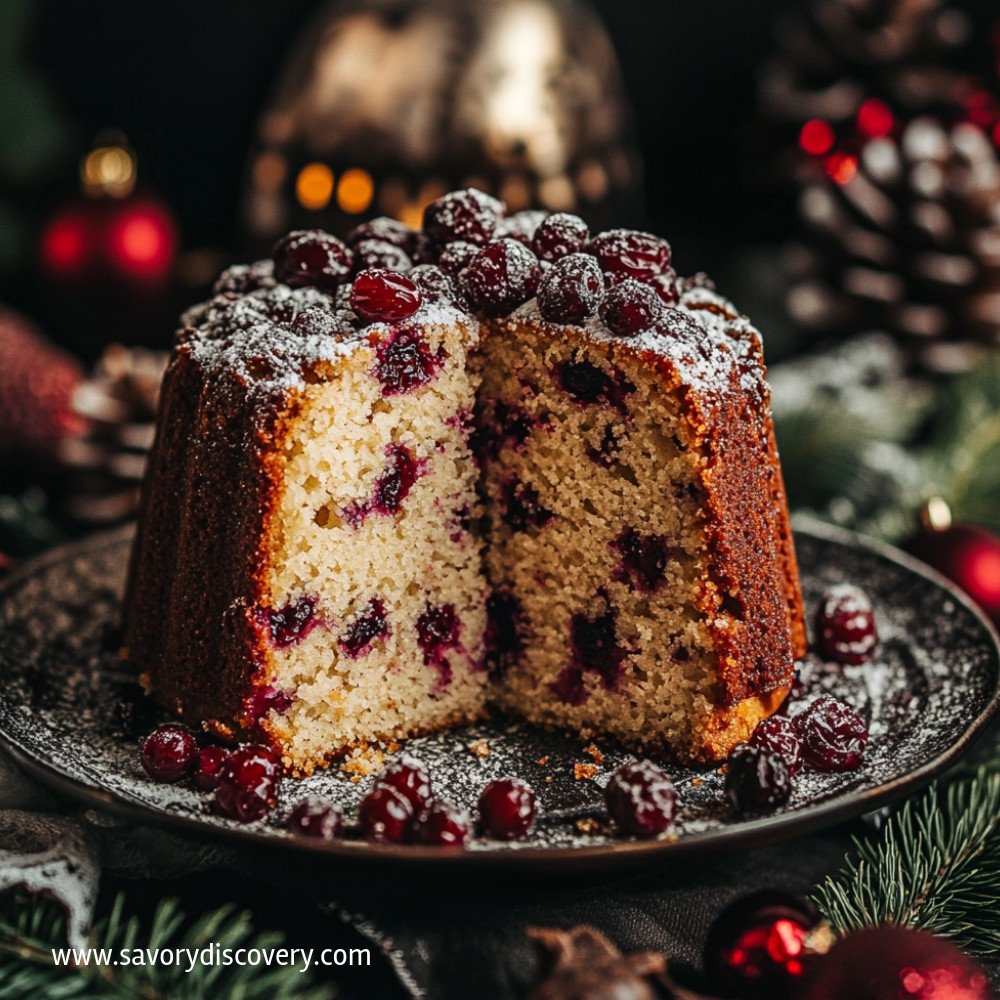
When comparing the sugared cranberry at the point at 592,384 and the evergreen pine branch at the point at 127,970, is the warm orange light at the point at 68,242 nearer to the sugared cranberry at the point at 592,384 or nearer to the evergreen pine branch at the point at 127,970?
the sugared cranberry at the point at 592,384

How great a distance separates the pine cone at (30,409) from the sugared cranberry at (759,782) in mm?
2529

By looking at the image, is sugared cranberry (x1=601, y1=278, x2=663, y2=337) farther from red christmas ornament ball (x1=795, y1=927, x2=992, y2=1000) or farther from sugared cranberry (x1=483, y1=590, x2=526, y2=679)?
red christmas ornament ball (x1=795, y1=927, x2=992, y2=1000)

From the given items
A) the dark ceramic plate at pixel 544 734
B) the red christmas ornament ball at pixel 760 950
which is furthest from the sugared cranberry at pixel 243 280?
the red christmas ornament ball at pixel 760 950

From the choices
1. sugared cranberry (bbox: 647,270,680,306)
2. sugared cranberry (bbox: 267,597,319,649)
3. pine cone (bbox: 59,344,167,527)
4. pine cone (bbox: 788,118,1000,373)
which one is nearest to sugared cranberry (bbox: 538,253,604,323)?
sugared cranberry (bbox: 647,270,680,306)

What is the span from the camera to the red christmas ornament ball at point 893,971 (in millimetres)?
1935

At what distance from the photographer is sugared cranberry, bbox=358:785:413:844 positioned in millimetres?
2213

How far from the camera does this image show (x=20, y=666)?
9.34ft

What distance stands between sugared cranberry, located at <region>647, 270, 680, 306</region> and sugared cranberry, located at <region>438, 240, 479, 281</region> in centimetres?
37

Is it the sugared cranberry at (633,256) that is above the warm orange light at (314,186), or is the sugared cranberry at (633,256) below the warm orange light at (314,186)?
below

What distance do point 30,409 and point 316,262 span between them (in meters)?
1.61

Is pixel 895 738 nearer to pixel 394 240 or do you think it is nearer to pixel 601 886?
pixel 601 886

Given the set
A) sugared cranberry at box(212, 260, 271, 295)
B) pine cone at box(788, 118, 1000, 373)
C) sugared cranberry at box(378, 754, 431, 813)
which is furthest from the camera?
pine cone at box(788, 118, 1000, 373)

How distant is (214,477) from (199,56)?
122 inches

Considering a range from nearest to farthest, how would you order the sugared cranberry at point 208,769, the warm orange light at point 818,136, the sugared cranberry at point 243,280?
the sugared cranberry at point 208,769, the sugared cranberry at point 243,280, the warm orange light at point 818,136
